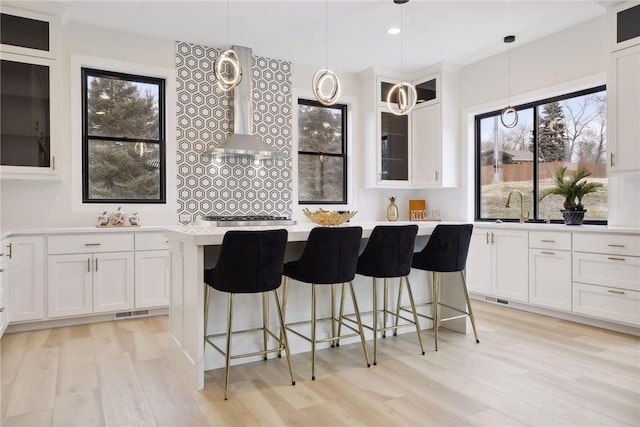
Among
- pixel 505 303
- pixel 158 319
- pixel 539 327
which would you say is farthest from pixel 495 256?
pixel 158 319

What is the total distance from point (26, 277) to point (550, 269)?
15.7 ft

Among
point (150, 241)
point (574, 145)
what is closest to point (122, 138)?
point (150, 241)

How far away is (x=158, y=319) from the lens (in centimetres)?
425

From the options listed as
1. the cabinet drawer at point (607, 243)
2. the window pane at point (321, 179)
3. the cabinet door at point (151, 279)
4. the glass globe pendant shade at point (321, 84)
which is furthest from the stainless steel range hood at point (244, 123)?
the cabinet drawer at point (607, 243)

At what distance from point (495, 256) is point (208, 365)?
Result: 332cm

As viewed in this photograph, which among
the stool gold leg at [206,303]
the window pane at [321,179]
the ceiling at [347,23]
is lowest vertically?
the stool gold leg at [206,303]

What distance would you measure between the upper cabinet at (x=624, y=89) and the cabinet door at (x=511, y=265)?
113cm

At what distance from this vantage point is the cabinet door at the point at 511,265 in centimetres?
447

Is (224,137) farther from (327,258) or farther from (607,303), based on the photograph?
(607,303)

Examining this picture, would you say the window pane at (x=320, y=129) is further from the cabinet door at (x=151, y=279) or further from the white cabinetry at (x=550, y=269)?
the white cabinetry at (x=550, y=269)

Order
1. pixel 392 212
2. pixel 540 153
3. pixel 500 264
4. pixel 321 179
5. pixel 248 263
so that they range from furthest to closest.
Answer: pixel 392 212
pixel 321 179
pixel 540 153
pixel 500 264
pixel 248 263

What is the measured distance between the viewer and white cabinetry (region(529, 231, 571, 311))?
4.08 m

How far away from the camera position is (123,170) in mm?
4645

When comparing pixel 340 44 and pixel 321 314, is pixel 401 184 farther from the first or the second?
A: pixel 321 314
